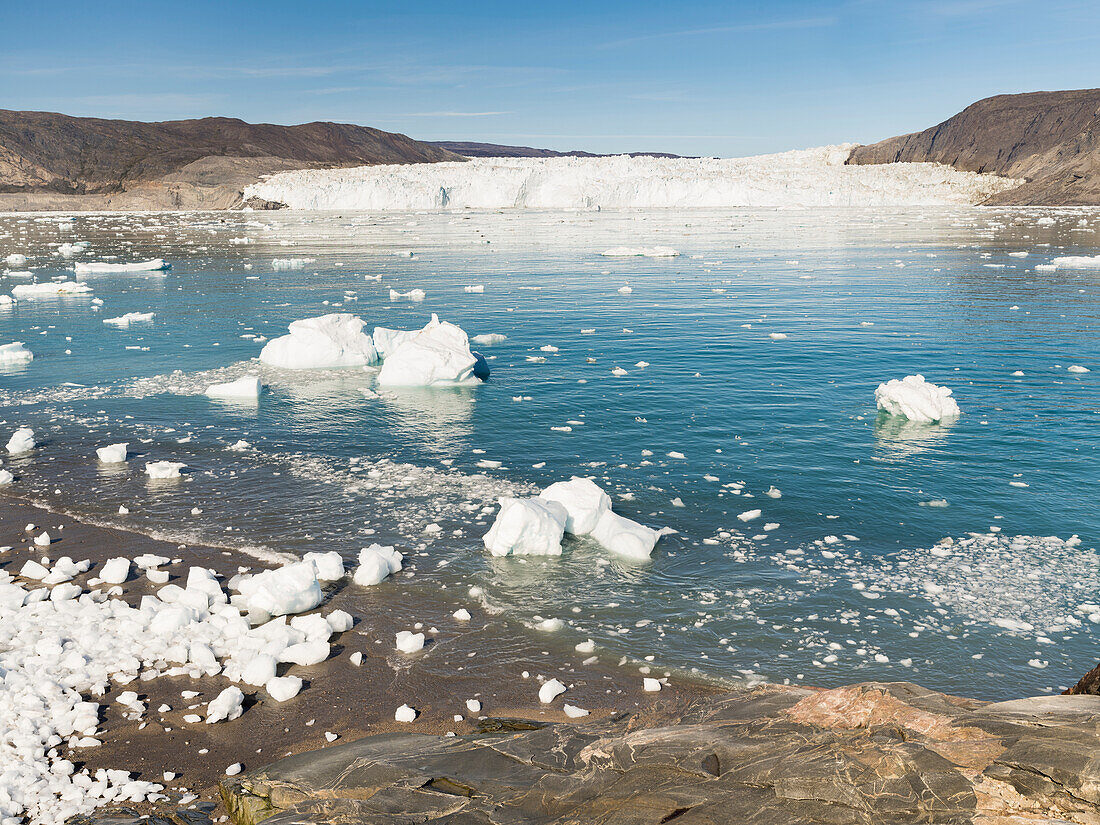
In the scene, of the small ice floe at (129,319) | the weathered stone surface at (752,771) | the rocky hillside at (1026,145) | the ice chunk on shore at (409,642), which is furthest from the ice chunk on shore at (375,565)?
the rocky hillside at (1026,145)

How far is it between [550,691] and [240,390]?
12.2 m

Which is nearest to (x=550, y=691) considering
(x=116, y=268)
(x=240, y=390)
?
(x=240, y=390)

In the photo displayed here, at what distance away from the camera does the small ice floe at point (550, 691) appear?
6.61 m

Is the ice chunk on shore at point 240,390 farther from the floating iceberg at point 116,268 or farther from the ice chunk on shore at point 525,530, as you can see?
the floating iceberg at point 116,268

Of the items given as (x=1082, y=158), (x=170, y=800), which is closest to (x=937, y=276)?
(x=170, y=800)

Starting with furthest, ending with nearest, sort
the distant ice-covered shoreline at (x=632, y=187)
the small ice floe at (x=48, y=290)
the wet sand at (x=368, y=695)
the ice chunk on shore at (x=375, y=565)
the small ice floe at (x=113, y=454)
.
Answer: the distant ice-covered shoreline at (x=632, y=187) < the small ice floe at (x=48, y=290) < the small ice floe at (x=113, y=454) < the ice chunk on shore at (x=375, y=565) < the wet sand at (x=368, y=695)

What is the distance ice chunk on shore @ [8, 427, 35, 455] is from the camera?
508 inches

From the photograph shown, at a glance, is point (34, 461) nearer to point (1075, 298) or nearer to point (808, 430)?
point (808, 430)

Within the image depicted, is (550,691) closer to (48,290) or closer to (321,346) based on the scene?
(321,346)

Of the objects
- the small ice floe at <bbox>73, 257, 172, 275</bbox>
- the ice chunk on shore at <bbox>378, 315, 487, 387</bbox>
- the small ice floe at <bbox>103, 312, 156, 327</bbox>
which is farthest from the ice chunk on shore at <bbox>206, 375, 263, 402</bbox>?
the small ice floe at <bbox>73, 257, 172, 275</bbox>

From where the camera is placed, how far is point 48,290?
32.0 metres

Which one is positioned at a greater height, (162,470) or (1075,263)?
(1075,263)

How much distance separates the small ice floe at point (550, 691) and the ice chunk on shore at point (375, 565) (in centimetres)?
275

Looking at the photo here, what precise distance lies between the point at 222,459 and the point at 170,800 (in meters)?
8.19
